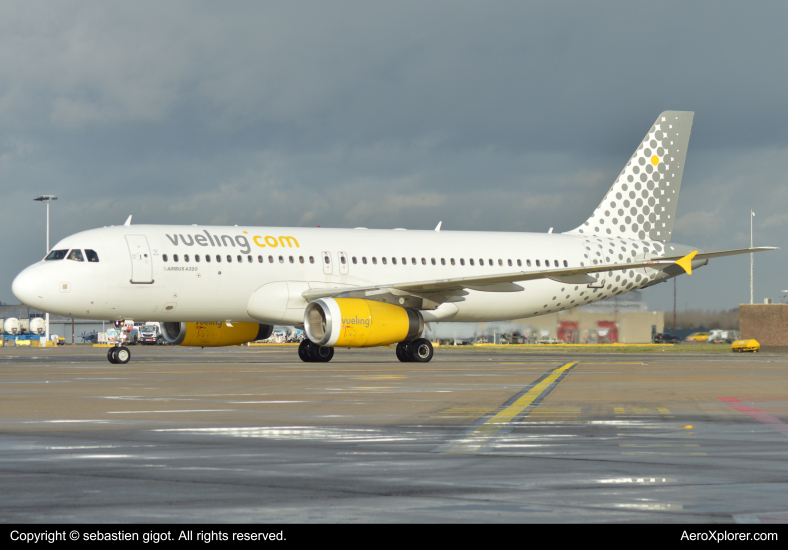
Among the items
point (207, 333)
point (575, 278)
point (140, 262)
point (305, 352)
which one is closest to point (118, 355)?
point (140, 262)

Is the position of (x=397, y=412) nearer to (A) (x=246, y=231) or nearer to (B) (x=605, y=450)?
(B) (x=605, y=450)

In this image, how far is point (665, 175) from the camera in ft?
133

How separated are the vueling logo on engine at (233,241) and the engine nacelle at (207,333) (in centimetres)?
391

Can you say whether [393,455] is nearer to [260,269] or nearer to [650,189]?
[260,269]

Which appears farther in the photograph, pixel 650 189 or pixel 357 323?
pixel 650 189

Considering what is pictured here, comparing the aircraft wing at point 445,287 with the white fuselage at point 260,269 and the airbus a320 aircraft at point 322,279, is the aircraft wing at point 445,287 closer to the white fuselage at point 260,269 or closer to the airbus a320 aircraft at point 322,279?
the airbus a320 aircraft at point 322,279

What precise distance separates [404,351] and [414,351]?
13.3 inches

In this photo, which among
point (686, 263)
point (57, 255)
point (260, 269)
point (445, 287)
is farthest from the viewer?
point (686, 263)

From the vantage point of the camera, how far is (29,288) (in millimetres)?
28750

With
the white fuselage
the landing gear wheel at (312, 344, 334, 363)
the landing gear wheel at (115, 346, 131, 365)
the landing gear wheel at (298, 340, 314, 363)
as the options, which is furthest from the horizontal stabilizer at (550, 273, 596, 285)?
the landing gear wheel at (115, 346, 131, 365)

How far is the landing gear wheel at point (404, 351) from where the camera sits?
3189 centimetres

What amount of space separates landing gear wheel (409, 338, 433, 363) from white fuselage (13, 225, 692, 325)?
7.64ft

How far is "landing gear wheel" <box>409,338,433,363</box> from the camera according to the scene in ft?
105

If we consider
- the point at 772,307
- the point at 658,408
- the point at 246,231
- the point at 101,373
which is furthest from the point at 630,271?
the point at 772,307
